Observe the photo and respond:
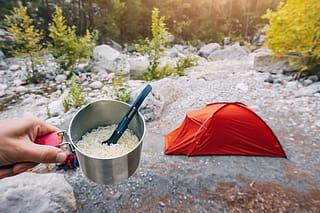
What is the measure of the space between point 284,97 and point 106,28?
1344 centimetres

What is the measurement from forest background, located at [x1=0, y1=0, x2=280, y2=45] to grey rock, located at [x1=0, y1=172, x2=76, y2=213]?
12.9m

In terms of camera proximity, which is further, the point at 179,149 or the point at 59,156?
the point at 179,149

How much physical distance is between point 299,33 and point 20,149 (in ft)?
21.3

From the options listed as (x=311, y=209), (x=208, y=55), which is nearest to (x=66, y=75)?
(x=311, y=209)

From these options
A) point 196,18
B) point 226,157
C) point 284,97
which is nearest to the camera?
point 226,157

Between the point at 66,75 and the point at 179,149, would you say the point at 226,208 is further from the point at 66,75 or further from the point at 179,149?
the point at 66,75

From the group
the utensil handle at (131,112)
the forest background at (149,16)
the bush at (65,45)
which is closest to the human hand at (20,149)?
the utensil handle at (131,112)

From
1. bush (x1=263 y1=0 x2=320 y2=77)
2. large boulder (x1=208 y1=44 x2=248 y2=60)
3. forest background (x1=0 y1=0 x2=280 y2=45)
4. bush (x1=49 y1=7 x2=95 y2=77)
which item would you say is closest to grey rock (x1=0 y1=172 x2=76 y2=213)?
bush (x1=49 y1=7 x2=95 y2=77)

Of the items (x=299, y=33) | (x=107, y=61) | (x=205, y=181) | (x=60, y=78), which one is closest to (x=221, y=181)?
(x=205, y=181)

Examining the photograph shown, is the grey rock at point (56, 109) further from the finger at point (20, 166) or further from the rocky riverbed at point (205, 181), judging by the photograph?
the finger at point (20, 166)

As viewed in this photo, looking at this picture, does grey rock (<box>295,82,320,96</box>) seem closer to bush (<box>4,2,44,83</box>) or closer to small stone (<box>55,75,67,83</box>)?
small stone (<box>55,75,67,83</box>)

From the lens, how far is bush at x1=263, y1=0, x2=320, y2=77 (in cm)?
486

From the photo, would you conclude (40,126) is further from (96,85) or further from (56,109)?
(96,85)

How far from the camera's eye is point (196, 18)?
1970cm
